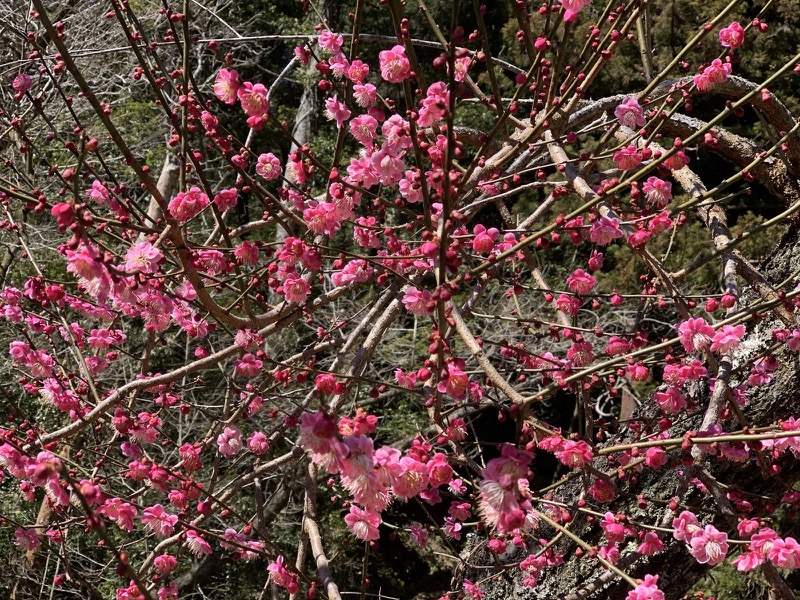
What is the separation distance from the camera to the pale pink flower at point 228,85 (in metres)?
1.79

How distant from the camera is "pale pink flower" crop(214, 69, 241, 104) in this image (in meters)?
1.79

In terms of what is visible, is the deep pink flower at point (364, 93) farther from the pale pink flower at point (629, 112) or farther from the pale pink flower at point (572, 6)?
the pale pink flower at point (629, 112)

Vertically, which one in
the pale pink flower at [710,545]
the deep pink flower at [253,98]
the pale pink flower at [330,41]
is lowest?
the pale pink flower at [710,545]

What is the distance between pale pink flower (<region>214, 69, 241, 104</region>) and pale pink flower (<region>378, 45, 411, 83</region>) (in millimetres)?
370

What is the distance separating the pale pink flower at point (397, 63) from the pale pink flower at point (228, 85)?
0.37 m

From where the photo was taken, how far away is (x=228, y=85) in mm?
1803

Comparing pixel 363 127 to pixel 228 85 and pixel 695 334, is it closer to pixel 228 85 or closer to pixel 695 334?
pixel 228 85

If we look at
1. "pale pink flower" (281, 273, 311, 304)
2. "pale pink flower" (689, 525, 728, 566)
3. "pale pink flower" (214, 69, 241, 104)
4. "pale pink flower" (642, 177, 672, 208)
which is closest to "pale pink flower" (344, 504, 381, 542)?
"pale pink flower" (281, 273, 311, 304)

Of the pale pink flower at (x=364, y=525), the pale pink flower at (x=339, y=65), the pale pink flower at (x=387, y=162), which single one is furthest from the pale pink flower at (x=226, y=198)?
the pale pink flower at (x=364, y=525)

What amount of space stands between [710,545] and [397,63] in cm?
123

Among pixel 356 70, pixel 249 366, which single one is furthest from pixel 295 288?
pixel 356 70

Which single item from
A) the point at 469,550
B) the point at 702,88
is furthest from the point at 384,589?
the point at 702,88

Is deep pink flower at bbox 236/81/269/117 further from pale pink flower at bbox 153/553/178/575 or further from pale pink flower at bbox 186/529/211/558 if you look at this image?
pale pink flower at bbox 153/553/178/575

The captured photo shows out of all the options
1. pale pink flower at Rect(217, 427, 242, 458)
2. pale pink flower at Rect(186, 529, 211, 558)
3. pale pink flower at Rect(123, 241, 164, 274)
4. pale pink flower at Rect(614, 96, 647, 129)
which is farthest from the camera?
pale pink flower at Rect(217, 427, 242, 458)
